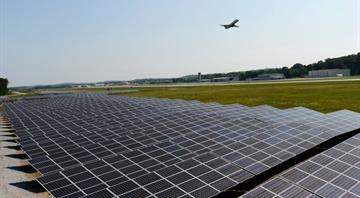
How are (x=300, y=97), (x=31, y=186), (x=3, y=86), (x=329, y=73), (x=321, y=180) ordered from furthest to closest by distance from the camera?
(x=329, y=73)
(x=3, y=86)
(x=300, y=97)
(x=31, y=186)
(x=321, y=180)

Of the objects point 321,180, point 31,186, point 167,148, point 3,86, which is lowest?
point 31,186

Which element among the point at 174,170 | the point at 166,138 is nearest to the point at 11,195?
the point at 174,170

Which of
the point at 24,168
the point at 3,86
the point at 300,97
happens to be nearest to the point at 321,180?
the point at 24,168

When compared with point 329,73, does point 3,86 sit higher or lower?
higher

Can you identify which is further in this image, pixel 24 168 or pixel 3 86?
pixel 3 86

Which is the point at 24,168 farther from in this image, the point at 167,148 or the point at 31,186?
the point at 167,148

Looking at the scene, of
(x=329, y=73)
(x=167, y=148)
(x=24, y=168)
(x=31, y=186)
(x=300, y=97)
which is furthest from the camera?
(x=329, y=73)

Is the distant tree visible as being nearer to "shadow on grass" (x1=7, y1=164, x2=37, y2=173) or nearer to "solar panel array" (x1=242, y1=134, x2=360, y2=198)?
"shadow on grass" (x1=7, y1=164, x2=37, y2=173)

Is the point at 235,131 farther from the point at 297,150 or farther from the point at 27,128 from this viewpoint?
the point at 27,128
